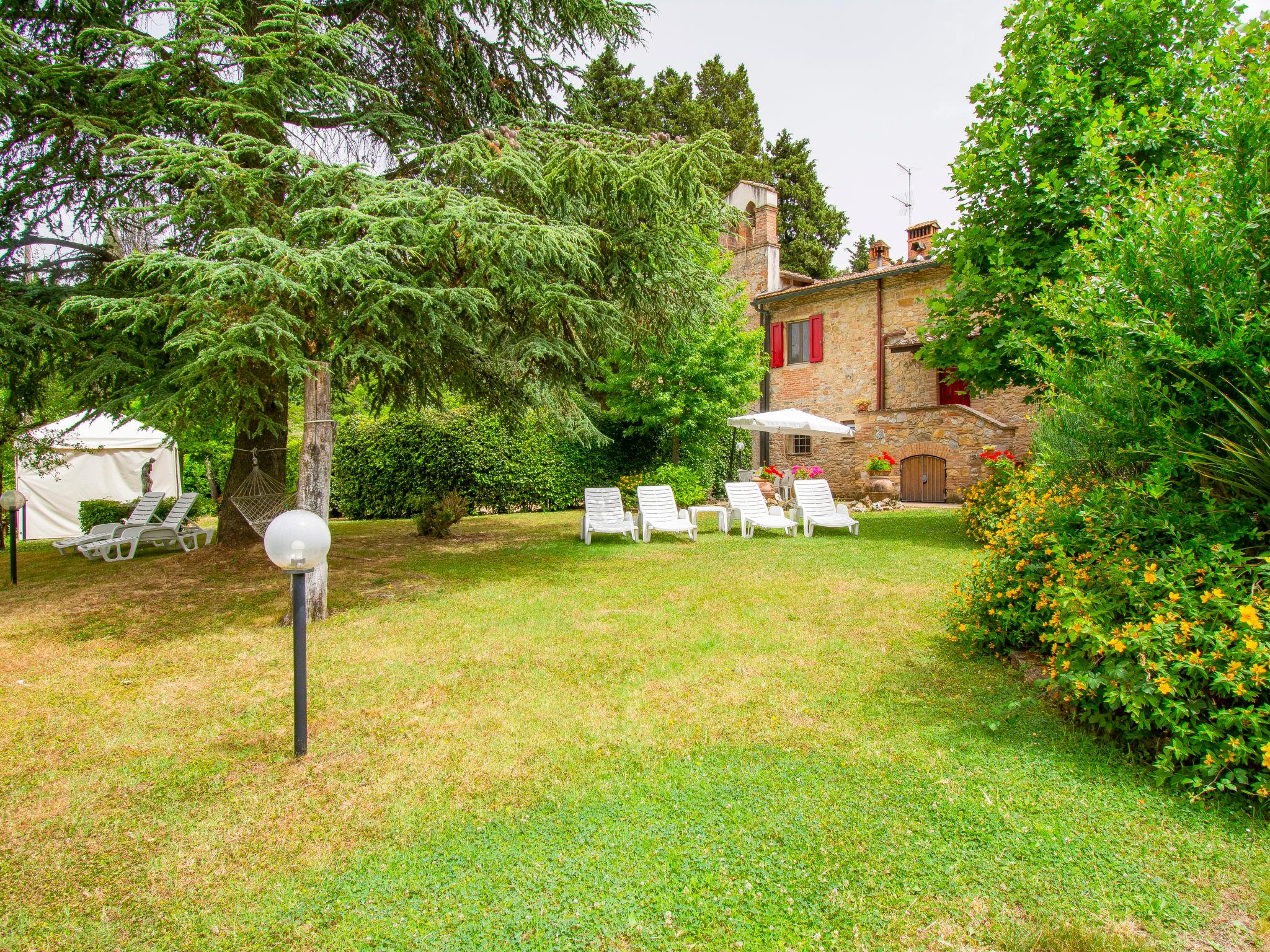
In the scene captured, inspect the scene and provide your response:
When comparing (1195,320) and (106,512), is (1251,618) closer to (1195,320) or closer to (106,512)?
(1195,320)

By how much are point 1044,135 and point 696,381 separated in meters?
8.48

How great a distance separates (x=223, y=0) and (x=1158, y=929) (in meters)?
10.7

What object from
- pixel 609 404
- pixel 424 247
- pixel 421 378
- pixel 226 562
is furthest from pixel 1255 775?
pixel 609 404

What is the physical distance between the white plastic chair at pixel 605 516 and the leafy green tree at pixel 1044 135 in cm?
611

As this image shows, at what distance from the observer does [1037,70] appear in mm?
9797

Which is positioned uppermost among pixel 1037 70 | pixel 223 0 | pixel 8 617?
pixel 1037 70

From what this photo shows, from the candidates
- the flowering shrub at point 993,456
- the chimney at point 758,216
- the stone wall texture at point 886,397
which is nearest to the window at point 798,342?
the stone wall texture at point 886,397

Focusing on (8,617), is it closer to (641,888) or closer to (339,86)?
(339,86)

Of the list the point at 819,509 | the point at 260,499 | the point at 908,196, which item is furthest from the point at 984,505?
the point at 908,196

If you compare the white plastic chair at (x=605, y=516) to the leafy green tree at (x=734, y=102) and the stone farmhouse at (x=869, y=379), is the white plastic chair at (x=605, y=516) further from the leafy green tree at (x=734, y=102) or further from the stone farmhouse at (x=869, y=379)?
the leafy green tree at (x=734, y=102)

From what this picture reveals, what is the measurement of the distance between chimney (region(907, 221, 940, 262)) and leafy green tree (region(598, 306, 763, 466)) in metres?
10.3

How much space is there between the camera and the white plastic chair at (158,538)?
1080cm

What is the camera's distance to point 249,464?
9977 millimetres

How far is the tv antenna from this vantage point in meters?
26.8
